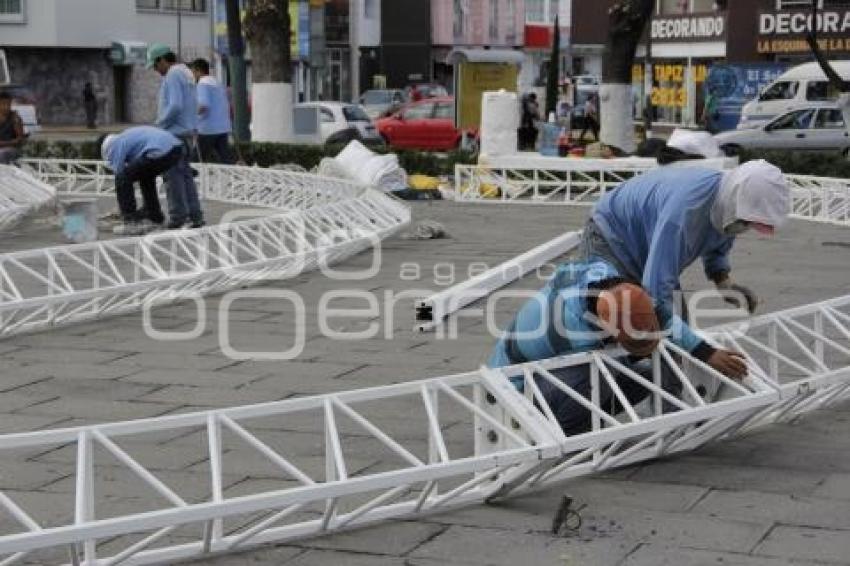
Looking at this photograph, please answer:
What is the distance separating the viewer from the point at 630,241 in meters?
5.79

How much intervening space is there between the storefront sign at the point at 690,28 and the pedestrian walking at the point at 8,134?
2760cm

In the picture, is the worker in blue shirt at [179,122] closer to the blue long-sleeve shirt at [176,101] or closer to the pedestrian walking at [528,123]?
the blue long-sleeve shirt at [176,101]

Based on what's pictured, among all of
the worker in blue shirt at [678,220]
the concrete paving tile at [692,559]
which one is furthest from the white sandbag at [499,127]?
the concrete paving tile at [692,559]

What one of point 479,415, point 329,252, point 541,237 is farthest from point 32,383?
point 541,237

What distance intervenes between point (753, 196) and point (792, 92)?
29.1 m

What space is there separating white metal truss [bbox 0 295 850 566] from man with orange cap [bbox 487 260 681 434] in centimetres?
7

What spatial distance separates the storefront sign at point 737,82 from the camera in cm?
3684

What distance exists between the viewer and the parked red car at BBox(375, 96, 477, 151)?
104 feet

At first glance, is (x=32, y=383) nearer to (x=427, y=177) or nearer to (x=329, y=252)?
(x=329, y=252)

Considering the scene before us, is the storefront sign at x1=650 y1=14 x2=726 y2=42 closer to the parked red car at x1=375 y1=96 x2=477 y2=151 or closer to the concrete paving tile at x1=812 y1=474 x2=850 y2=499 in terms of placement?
the parked red car at x1=375 y1=96 x2=477 y2=151

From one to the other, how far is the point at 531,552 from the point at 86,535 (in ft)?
4.49

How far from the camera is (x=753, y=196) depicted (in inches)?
209

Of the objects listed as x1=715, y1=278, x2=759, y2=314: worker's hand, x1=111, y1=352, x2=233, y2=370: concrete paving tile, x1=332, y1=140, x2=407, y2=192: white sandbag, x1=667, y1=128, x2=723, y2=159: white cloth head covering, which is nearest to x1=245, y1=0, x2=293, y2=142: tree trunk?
x1=332, y1=140, x2=407, y2=192: white sandbag

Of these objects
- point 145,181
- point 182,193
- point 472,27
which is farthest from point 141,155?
point 472,27
